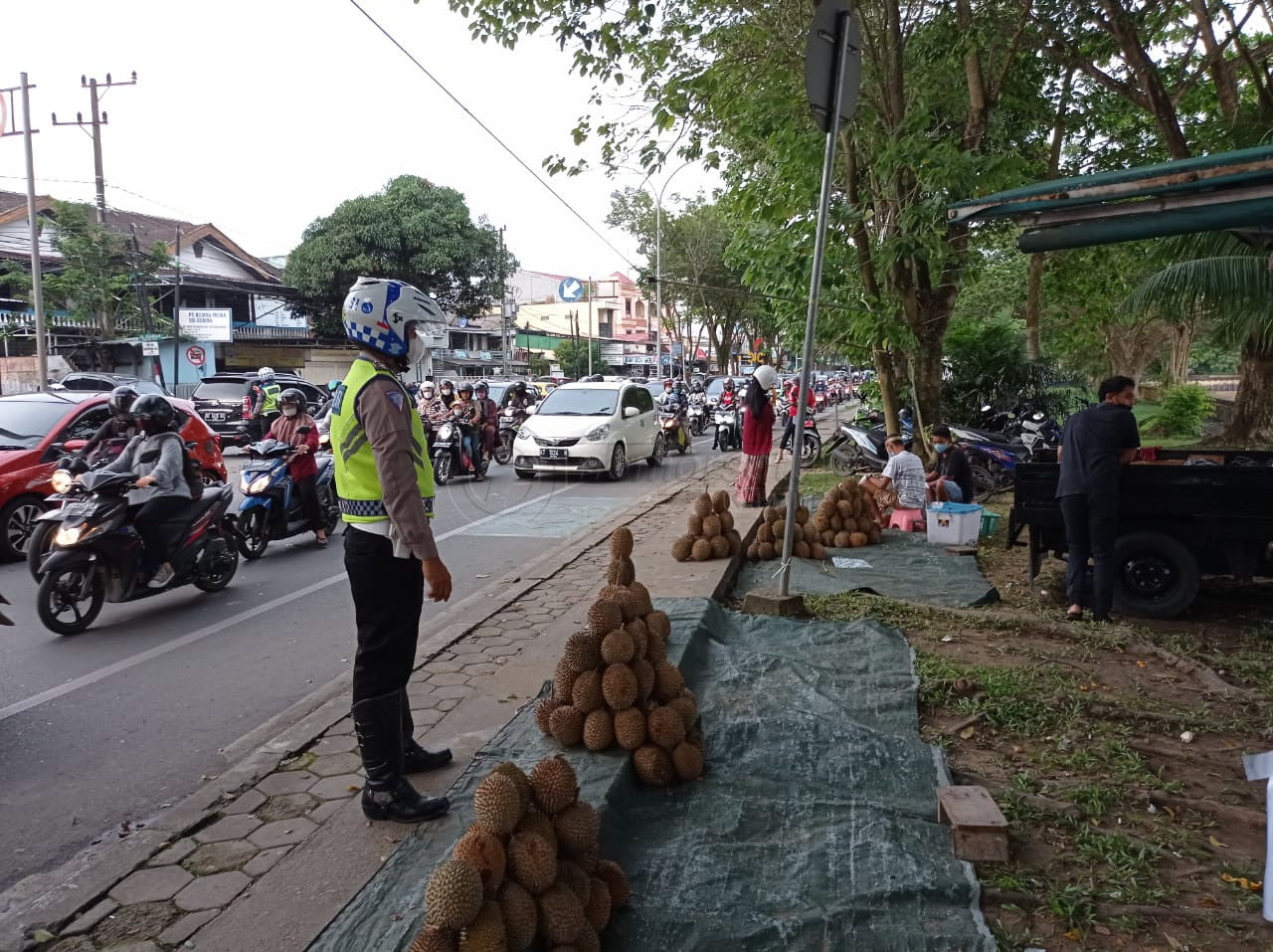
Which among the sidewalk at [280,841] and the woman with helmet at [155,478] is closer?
the sidewalk at [280,841]

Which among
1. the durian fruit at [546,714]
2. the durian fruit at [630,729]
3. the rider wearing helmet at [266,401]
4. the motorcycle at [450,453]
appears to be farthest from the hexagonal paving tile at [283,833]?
the rider wearing helmet at [266,401]

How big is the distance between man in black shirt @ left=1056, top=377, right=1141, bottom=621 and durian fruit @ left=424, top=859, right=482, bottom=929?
4902mm

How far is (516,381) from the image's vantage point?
792 inches

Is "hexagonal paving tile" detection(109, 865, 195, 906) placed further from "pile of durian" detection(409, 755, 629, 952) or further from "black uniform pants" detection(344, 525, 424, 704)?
"pile of durian" detection(409, 755, 629, 952)

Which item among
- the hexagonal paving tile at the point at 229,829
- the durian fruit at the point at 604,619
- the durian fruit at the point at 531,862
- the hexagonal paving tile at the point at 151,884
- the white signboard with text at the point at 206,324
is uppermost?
the white signboard with text at the point at 206,324

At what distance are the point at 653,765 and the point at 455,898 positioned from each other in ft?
4.12

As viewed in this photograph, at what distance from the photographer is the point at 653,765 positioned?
10.3ft

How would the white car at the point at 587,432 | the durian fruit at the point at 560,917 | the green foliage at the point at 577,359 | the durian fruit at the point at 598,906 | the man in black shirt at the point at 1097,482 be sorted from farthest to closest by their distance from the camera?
the green foliage at the point at 577,359, the white car at the point at 587,432, the man in black shirt at the point at 1097,482, the durian fruit at the point at 598,906, the durian fruit at the point at 560,917

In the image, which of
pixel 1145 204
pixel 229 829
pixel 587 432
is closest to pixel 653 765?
pixel 229 829

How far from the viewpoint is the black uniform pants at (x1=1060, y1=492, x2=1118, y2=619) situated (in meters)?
5.52

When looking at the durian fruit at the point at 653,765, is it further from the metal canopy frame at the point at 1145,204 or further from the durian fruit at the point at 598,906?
the metal canopy frame at the point at 1145,204

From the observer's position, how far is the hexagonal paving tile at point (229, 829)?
10.2ft

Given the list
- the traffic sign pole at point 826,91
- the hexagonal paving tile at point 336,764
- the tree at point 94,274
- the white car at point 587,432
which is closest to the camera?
the hexagonal paving tile at point 336,764

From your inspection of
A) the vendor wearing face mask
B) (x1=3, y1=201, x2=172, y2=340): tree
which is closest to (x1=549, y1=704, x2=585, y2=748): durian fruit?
the vendor wearing face mask
